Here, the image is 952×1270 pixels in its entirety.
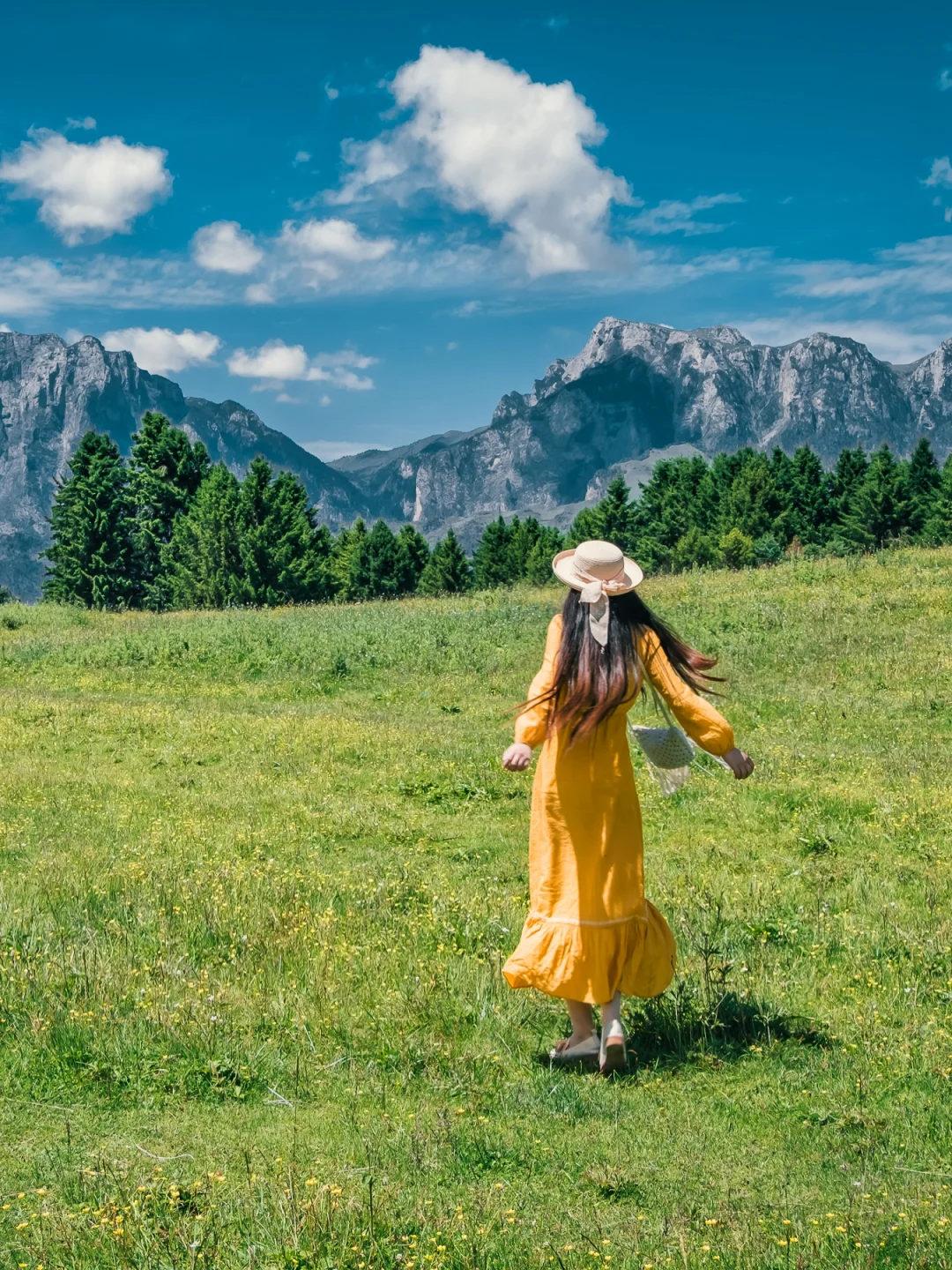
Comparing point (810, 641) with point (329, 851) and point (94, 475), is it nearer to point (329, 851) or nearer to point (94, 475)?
point (329, 851)

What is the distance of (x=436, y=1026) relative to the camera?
6387 millimetres

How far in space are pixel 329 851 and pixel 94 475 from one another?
7652cm

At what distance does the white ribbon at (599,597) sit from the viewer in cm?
599

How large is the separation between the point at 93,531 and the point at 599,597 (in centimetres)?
8201

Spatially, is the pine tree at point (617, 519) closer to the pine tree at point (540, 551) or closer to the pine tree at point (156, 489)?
the pine tree at point (540, 551)

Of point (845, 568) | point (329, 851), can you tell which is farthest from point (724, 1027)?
point (845, 568)

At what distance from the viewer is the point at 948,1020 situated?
20.6 ft

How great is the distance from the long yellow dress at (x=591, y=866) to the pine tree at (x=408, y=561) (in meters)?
97.1

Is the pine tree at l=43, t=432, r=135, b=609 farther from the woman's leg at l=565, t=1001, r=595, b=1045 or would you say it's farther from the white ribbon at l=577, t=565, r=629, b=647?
the woman's leg at l=565, t=1001, r=595, b=1045

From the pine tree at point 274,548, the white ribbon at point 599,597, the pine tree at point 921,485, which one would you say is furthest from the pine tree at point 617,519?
the white ribbon at point 599,597

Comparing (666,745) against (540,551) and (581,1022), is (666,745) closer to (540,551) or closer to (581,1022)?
(581,1022)

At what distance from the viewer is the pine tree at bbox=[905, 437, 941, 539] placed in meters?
88.1

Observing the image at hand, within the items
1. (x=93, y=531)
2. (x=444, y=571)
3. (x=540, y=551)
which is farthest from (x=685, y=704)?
(x=540, y=551)

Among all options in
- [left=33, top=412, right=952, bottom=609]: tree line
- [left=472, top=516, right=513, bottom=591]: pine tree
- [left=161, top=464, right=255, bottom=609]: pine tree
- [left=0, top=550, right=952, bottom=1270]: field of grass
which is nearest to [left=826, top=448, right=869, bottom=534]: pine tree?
[left=33, top=412, right=952, bottom=609]: tree line
